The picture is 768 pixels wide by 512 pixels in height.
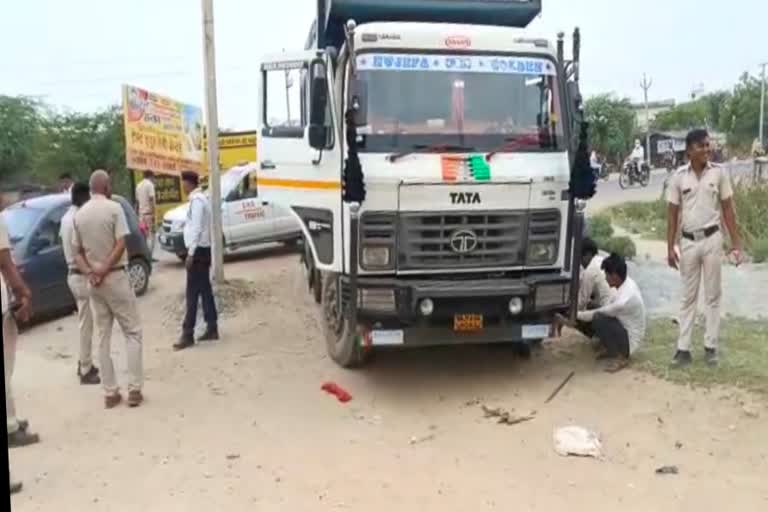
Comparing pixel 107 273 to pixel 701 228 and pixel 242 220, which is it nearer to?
pixel 701 228

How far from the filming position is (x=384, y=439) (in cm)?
573

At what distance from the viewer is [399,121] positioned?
6398mm

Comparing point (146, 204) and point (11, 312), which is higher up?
point (146, 204)

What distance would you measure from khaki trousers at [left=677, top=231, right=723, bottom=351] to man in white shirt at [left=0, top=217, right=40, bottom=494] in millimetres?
4870

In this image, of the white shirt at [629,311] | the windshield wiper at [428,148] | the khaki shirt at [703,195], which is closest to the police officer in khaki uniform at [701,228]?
the khaki shirt at [703,195]

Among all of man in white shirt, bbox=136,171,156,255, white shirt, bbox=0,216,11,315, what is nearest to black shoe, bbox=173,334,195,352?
white shirt, bbox=0,216,11,315

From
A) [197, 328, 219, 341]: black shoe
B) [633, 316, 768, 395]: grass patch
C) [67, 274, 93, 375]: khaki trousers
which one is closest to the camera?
[633, 316, 768, 395]: grass patch

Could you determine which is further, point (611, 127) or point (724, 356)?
point (611, 127)

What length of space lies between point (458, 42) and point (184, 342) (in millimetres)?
4277

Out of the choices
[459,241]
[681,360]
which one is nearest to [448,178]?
[459,241]

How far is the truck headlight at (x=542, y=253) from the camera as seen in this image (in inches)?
257

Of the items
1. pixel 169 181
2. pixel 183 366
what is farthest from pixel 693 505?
pixel 169 181

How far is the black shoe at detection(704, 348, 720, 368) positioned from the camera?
6461 millimetres

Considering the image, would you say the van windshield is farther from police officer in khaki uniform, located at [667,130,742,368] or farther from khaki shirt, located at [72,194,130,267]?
police officer in khaki uniform, located at [667,130,742,368]
